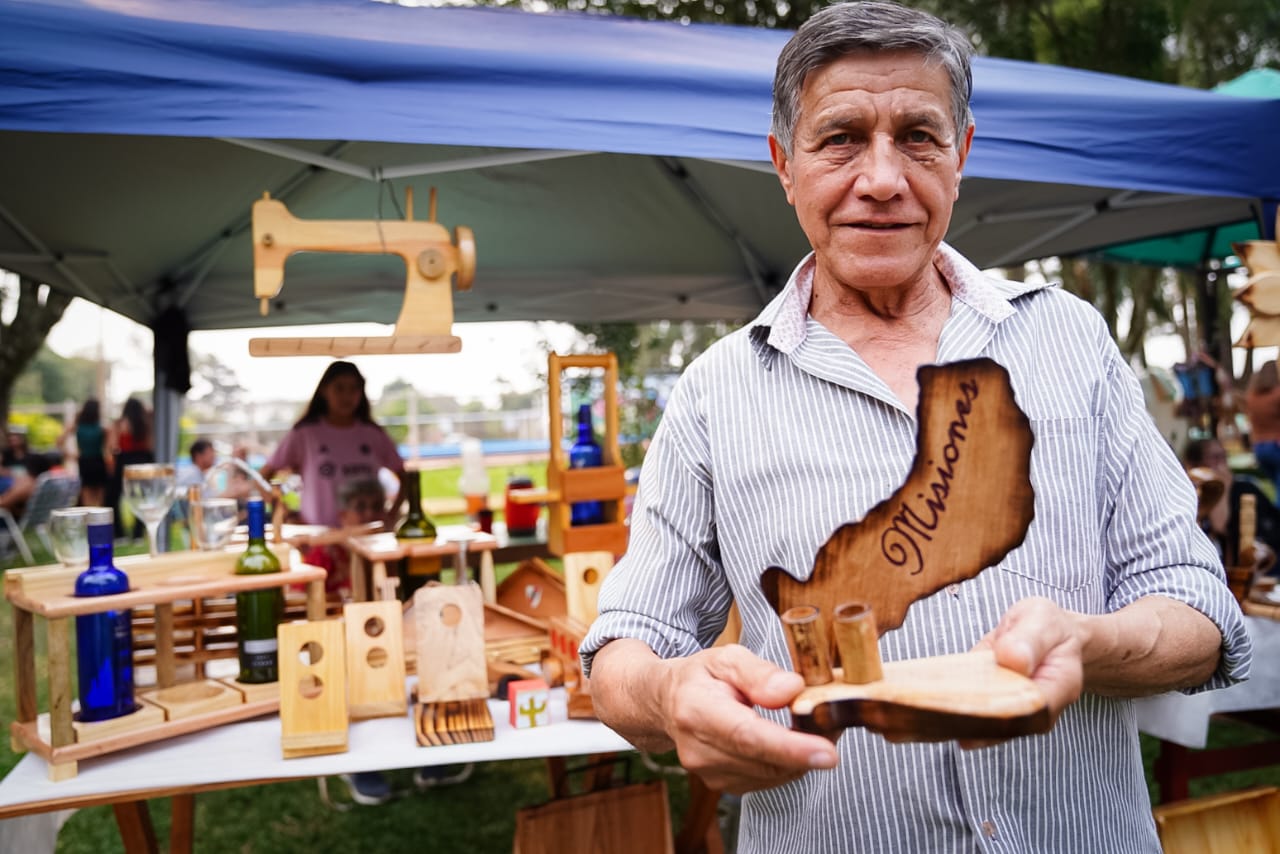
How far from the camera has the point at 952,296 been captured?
0.92 m

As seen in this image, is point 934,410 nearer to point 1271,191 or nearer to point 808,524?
point 808,524

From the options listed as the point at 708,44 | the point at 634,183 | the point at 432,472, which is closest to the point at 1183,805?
the point at 708,44

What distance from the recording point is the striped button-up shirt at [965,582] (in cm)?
82

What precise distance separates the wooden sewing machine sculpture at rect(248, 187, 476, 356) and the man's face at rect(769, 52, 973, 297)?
142cm

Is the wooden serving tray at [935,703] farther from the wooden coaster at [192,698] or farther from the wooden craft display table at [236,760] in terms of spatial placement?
the wooden coaster at [192,698]

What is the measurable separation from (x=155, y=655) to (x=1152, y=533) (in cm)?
189

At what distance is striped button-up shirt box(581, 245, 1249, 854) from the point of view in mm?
821

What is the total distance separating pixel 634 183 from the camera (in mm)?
3682

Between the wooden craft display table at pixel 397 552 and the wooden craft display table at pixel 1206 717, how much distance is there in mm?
1404

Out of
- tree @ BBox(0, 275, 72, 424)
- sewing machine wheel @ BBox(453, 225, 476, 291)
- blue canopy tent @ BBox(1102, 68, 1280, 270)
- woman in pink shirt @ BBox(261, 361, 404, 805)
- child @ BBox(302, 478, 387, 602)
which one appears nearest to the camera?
sewing machine wheel @ BBox(453, 225, 476, 291)

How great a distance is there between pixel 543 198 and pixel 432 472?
1214 cm

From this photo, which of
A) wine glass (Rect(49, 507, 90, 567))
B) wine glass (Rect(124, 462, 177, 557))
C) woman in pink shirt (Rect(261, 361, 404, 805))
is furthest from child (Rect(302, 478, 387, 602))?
wine glass (Rect(49, 507, 90, 567))

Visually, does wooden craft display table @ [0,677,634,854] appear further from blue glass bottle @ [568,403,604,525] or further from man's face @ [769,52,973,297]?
man's face @ [769,52,973,297]

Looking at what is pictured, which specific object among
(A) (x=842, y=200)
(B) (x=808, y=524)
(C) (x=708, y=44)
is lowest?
(B) (x=808, y=524)
